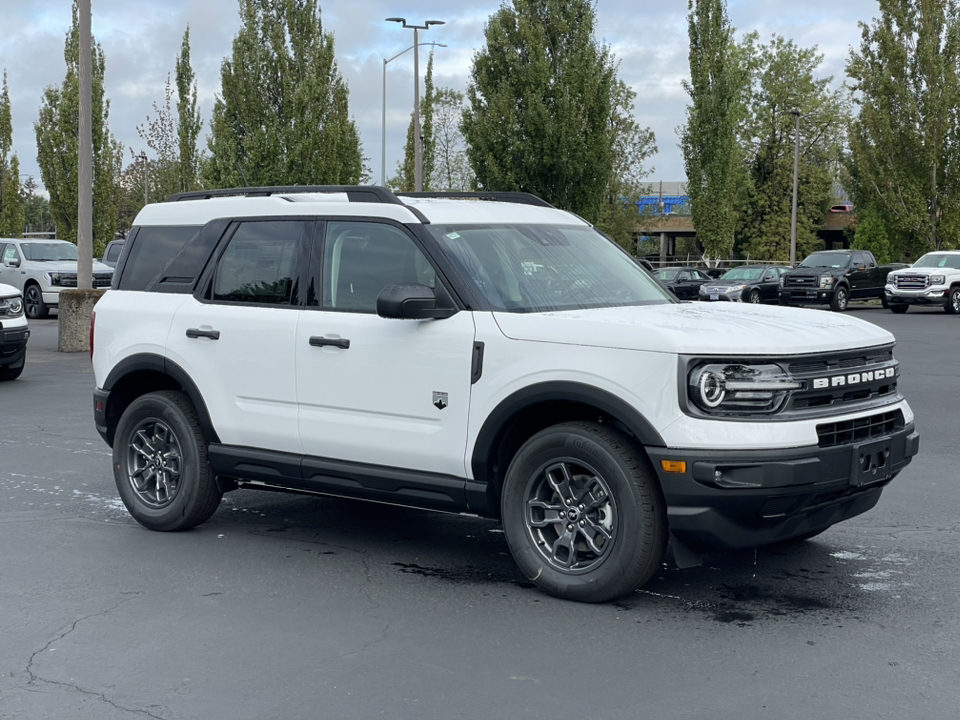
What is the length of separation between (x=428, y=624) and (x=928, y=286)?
30.2 metres

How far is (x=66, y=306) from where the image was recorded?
19359mm

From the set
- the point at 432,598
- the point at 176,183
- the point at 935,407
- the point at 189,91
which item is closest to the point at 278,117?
the point at 189,91

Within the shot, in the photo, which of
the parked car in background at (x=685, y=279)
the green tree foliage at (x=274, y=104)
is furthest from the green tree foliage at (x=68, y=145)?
the parked car in background at (x=685, y=279)

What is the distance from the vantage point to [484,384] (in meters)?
5.59

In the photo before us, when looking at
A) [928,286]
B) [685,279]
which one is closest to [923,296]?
[928,286]

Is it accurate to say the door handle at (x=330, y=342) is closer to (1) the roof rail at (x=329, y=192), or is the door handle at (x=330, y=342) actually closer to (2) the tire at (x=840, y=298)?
(1) the roof rail at (x=329, y=192)

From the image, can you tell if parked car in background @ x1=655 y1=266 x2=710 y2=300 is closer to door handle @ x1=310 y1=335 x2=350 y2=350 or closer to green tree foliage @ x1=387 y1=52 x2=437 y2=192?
green tree foliage @ x1=387 y1=52 x2=437 y2=192

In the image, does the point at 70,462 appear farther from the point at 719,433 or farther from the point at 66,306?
the point at 66,306

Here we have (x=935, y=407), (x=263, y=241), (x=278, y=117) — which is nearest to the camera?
(x=263, y=241)

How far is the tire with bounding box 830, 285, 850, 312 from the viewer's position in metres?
35.4

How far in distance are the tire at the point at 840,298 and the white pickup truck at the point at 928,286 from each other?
1.87 m

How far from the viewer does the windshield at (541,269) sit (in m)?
5.85

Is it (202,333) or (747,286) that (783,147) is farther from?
(202,333)

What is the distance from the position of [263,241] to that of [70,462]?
346cm
